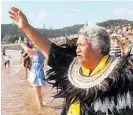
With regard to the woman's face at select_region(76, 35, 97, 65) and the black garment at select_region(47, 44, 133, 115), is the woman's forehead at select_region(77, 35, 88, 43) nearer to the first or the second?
the woman's face at select_region(76, 35, 97, 65)

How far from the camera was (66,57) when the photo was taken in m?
3.74

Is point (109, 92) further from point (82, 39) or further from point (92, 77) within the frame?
point (82, 39)

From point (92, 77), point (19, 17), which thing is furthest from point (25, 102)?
point (92, 77)

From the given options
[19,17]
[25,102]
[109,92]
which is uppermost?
[19,17]

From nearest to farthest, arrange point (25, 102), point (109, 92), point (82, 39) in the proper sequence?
1. point (109, 92)
2. point (82, 39)
3. point (25, 102)

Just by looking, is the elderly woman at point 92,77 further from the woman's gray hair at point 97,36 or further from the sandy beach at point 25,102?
the sandy beach at point 25,102

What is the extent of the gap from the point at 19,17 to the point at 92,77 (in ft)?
2.41

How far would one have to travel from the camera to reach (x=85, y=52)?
346 centimetres

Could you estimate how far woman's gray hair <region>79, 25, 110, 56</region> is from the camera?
11.4ft

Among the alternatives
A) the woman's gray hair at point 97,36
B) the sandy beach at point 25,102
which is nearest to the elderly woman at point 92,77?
the woman's gray hair at point 97,36

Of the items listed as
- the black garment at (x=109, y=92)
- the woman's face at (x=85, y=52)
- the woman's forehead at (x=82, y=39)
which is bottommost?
the black garment at (x=109, y=92)

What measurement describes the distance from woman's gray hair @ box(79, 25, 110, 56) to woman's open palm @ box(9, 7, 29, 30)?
1.48ft

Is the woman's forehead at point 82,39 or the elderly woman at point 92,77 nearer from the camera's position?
the elderly woman at point 92,77

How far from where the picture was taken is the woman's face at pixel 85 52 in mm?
3451
